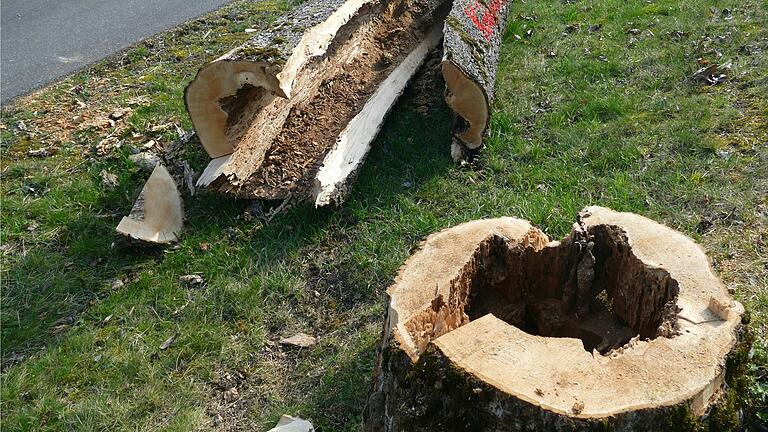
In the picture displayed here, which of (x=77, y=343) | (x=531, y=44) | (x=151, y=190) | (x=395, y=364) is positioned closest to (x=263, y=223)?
(x=151, y=190)

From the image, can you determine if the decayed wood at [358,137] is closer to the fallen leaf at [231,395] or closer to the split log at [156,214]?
the split log at [156,214]

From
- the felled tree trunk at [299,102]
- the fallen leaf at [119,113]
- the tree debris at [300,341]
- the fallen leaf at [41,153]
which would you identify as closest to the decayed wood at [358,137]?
the felled tree trunk at [299,102]

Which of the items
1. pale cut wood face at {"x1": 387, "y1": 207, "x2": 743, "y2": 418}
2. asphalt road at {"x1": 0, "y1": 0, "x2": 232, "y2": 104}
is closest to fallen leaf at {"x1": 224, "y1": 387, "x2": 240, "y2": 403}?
pale cut wood face at {"x1": 387, "y1": 207, "x2": 743, "y2": 418}

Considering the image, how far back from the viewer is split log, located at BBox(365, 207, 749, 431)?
1854mm

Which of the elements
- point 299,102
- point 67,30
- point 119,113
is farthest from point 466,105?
point 67,30

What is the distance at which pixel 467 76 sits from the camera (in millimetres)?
4148

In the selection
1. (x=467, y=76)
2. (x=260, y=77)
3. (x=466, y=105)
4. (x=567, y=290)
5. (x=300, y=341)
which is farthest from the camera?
(x=466, y=105)

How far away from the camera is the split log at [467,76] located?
13.8ft

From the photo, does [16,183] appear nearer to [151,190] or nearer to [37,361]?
[151,190]

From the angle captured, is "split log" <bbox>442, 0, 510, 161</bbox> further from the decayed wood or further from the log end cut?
the decayed wood

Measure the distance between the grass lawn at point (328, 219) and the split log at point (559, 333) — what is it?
675 millimetres

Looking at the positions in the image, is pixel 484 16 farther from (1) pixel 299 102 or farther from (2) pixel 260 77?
(2) pixel 260 77

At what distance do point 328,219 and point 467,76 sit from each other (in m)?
1.33

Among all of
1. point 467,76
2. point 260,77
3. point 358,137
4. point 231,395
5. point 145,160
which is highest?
point 260,77
